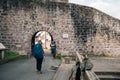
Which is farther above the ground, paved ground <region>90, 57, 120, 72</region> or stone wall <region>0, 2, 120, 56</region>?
stone wall <region>0, 2, 120, 56</region>

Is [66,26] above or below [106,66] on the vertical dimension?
above

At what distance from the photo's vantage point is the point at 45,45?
2050 inches

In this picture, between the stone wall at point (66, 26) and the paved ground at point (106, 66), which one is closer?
the paved ground at point (106, 66)

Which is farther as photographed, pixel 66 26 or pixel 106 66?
pixel 66 26

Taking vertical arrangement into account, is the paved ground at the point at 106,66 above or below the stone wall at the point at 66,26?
below

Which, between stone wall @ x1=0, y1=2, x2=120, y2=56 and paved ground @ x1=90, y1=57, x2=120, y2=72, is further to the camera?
stone wall @ x1=0, y1=2, x2=120, y2=56

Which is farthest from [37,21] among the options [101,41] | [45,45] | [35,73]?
[45,45]

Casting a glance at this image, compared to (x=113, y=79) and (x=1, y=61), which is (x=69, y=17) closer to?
(x=1, y=61)

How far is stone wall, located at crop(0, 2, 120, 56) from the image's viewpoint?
24578 mm

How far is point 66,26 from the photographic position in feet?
81.4

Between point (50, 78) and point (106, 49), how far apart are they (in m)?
12.6

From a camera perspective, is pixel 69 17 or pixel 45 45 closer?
pixel 69 17

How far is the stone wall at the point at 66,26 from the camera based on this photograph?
80.6 ft

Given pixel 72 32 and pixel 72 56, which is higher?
pixel 72 32
